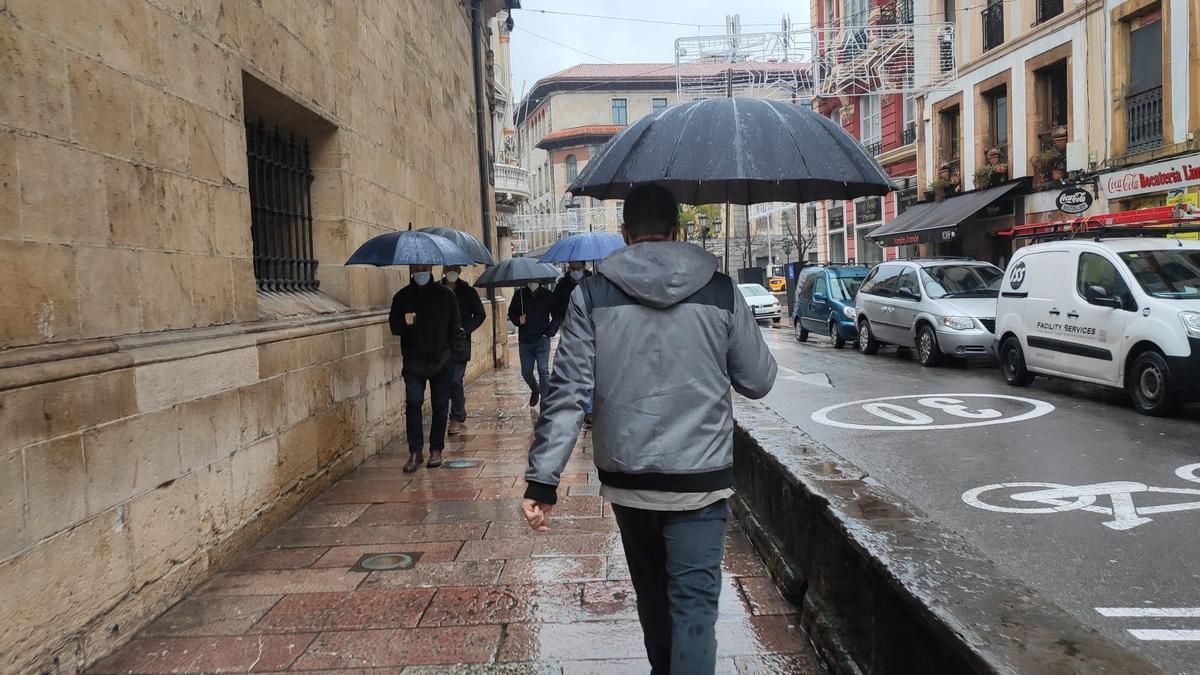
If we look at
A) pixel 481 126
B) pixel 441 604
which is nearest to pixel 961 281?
pixel 481 126

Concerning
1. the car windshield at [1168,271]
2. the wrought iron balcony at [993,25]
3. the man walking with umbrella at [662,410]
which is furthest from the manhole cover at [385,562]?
the wrought iron balcony at [993,25]

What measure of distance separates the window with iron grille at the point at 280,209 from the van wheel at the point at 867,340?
39.5 ft

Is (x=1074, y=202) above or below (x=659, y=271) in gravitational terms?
above

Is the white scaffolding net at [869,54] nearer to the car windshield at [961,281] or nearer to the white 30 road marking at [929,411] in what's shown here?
the car windshield at [961,281]

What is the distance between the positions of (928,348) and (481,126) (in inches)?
341

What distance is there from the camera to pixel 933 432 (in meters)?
8.55

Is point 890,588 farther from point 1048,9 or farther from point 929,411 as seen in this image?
point 1048,9

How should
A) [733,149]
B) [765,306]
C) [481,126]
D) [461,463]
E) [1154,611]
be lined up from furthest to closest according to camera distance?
[765,306]
[481,126]
[461,463]
[1154,611]
[733,149]

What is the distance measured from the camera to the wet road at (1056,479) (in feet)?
13.8

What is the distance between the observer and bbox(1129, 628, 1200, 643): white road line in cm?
367

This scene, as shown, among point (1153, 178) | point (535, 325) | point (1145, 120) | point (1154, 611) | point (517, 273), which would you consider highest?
point (1145, 120)

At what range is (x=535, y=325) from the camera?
395 inches

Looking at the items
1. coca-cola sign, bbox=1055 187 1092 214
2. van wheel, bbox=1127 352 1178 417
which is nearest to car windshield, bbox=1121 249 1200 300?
van wheel, bbox=1127 352 1178 417

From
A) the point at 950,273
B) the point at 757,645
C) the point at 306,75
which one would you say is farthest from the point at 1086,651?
the point at 950,273
